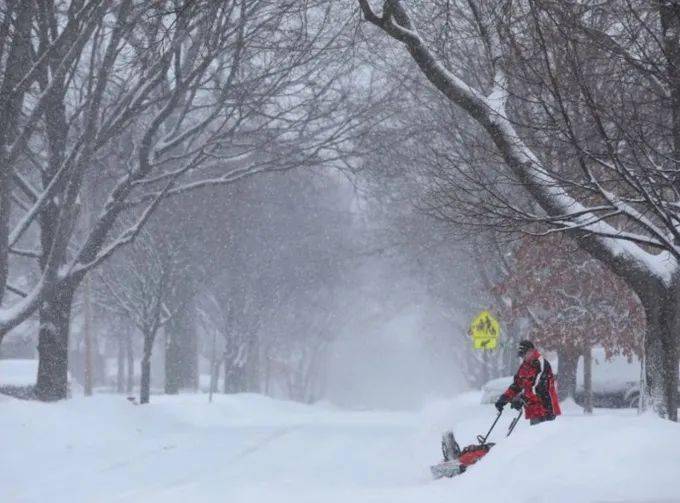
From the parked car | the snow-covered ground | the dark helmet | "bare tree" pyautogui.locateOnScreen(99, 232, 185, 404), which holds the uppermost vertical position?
"bare tree" pyautogui.locateOnScreen(99, 232, 185, 404)

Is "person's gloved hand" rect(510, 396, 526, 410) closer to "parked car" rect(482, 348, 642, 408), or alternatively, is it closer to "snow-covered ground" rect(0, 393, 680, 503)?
"snow-covered ground" rect(0, 393, 680, 503)

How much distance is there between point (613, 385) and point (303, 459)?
1488 centimetres

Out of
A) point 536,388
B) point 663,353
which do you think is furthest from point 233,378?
point 663,353

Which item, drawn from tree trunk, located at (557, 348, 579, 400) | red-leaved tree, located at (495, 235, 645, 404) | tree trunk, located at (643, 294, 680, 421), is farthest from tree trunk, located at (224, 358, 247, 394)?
tree trunk, located at (643, 294, 680, 421)

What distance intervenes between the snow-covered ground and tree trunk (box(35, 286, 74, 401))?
0.58 meters

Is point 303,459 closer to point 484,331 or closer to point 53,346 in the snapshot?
point 53,346

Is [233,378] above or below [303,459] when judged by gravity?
above

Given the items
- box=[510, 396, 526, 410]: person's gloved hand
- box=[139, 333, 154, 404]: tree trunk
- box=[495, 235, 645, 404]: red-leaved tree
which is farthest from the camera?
box=[139, 333, 154, 404]: tree trunk

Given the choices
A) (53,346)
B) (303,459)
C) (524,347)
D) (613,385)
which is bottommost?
(303,459)

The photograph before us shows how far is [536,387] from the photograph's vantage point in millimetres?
13102

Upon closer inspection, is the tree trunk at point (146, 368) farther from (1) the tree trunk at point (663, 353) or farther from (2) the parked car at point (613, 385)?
(1) the tree trunk at point (663, 353)

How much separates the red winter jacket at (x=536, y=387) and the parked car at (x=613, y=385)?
582 inches

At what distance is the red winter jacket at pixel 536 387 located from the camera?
13.1 m

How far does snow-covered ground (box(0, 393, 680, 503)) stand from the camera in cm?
827
